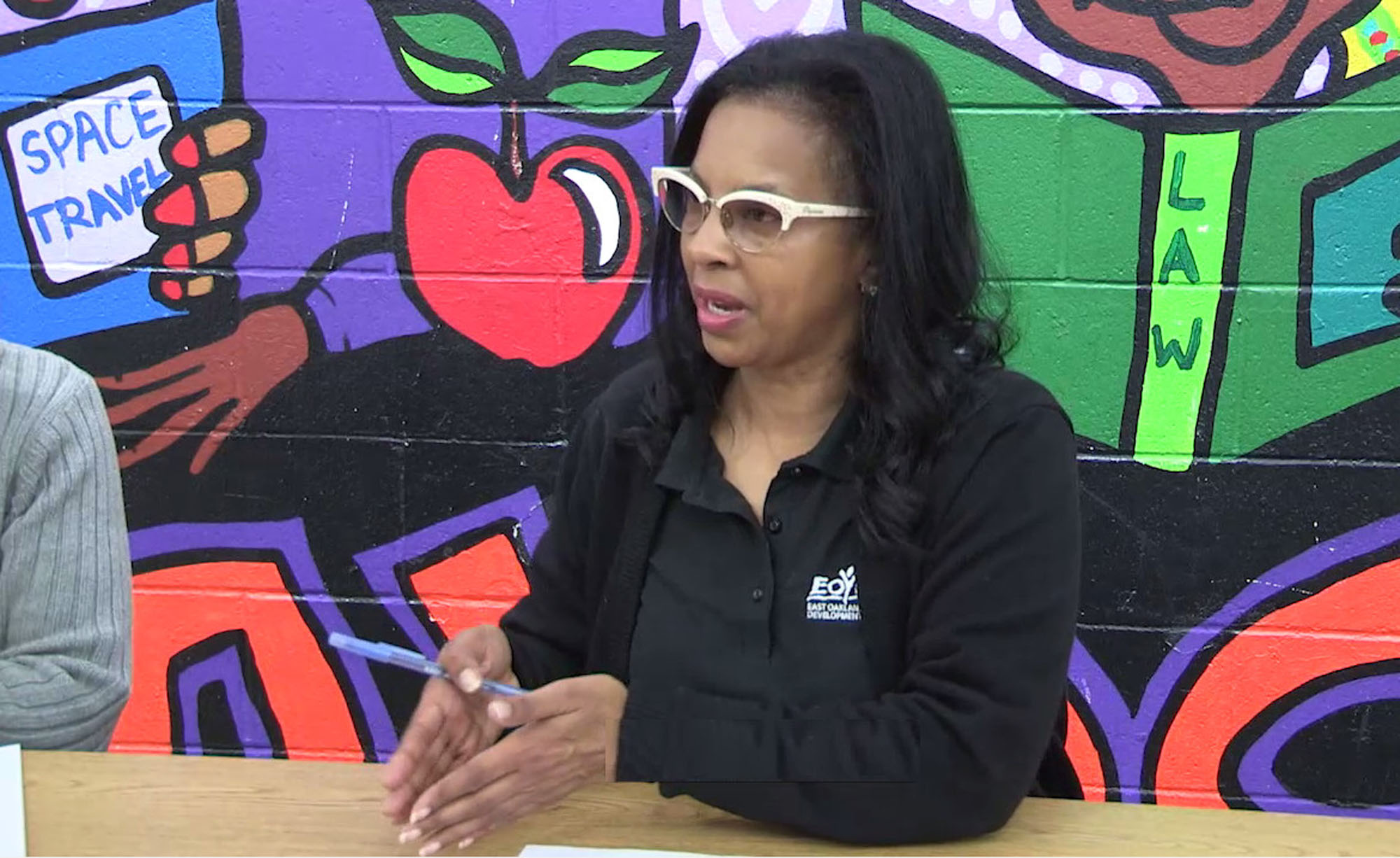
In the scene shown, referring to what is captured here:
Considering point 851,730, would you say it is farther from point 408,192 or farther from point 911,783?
point 408,192

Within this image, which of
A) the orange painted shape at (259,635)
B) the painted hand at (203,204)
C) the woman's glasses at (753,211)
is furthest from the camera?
the orange painted shape at (259,635)

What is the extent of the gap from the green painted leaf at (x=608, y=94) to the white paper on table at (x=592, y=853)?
1.77 metres

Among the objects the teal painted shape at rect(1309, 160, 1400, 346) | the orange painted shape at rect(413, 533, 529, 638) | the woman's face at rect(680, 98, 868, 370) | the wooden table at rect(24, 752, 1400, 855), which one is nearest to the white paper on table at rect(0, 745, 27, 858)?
the wooden table at rect(24, 752, 1400, 855)

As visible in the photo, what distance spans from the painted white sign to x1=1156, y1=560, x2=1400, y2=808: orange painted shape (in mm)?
2335

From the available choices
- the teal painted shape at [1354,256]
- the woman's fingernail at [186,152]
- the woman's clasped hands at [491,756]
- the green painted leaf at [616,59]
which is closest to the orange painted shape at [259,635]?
the woman's fingernail at [186,152]

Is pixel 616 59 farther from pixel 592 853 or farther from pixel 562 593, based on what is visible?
pixel 592 853

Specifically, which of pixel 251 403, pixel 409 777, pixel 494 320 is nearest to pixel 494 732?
pixel 409 777

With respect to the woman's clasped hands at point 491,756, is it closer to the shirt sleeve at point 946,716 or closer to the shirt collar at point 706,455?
the shirt sleeve at point 946,716

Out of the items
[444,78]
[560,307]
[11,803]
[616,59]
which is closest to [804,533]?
Answer: [11,803]

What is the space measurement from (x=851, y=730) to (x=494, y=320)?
1653 millimetres

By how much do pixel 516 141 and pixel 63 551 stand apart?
1.39 metres

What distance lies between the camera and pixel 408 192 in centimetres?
280

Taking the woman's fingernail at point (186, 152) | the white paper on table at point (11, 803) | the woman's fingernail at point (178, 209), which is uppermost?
the woman's fingernail at point (186, 152)

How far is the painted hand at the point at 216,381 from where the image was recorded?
288 centimetres
